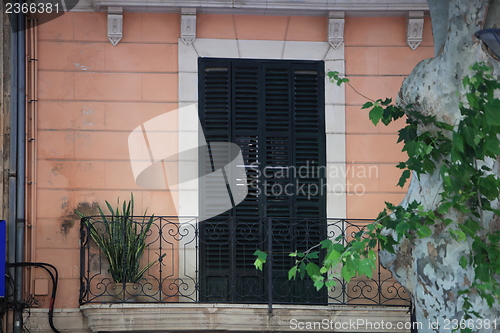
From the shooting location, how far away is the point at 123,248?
6.67 m

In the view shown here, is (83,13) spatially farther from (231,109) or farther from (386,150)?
(386,150)

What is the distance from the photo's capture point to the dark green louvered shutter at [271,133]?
722 centimetres

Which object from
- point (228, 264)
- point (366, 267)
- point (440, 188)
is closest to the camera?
point (366, 267)

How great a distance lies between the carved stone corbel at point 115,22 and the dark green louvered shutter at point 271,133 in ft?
3.19

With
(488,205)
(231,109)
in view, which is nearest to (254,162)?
(231,109)

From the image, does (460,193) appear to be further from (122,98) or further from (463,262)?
(122,98)

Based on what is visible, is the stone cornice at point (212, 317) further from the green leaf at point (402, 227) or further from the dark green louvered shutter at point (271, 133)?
the green leaf at point (402, 227)

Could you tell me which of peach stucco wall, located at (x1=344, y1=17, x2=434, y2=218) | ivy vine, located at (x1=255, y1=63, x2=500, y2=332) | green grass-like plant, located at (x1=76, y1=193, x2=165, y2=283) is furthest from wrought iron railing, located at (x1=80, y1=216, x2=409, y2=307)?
ivy vine, located at (x1=255, y1=63, x2=500, y2=332)

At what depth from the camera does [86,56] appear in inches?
285

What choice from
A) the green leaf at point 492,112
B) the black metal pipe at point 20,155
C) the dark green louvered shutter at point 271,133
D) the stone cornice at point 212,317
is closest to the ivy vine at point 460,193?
the green leaf at point 492,112

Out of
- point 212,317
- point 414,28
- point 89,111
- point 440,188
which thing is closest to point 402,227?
point 440,188

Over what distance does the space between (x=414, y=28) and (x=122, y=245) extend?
4.04 metres

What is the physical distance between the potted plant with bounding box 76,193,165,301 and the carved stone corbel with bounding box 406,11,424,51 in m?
3.54

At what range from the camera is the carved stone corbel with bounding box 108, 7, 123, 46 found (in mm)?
7188
